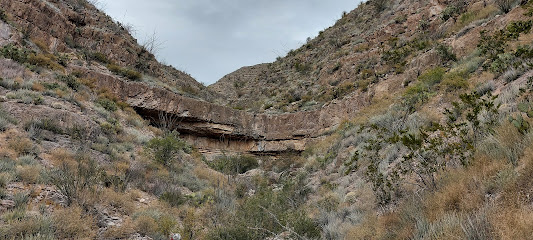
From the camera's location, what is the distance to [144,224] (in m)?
6.05

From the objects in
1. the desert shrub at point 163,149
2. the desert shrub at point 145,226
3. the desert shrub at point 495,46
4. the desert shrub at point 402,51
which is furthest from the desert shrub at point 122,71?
the desert shrub at point 495,46

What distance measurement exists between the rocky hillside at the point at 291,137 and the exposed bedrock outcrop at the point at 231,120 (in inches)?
3.3

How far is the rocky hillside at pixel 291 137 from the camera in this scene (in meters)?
3.84

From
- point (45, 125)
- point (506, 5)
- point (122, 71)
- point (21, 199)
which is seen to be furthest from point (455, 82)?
point (122, 71)

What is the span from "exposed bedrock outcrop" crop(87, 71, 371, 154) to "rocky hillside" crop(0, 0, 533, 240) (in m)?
0.08

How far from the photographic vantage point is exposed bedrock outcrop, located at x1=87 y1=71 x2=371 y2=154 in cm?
1627

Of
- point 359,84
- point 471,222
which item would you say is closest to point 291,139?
point 359,84

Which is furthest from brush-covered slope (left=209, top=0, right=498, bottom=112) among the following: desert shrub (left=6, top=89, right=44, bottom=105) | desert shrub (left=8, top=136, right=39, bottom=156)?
desert shrub (left=8, top=136, right=39, bottom=156)

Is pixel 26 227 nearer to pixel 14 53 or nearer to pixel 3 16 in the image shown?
pixel 14 53

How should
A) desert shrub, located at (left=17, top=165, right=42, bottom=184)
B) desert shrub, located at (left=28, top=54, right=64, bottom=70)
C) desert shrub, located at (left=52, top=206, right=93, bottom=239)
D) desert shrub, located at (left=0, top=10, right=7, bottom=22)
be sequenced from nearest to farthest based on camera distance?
desert shrub, located at (left=52, top=206, right=93, bottom=239)
desert shrub, located at (left=17, top=165, right=42, bottom=184)
desert shrub, located at (left=28, top=54, right=64, bottom=70)
desert shrub, located at (left=0, top=10, right=7, bottom=22)

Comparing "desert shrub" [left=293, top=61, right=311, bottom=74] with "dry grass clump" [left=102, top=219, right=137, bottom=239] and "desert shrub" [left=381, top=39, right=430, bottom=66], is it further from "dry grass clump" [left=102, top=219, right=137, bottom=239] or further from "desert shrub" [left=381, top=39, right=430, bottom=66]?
"dry grass clump" [left=102, top=219, right=137, bottom=239]

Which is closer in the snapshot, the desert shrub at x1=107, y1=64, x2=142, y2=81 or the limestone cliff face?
the limestone cliff face

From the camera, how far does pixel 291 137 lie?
60.5 feet

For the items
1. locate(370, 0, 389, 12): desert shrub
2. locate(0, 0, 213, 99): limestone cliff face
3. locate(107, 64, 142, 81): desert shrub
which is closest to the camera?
locate(0, 0, 213, 99): limestone cliff face
